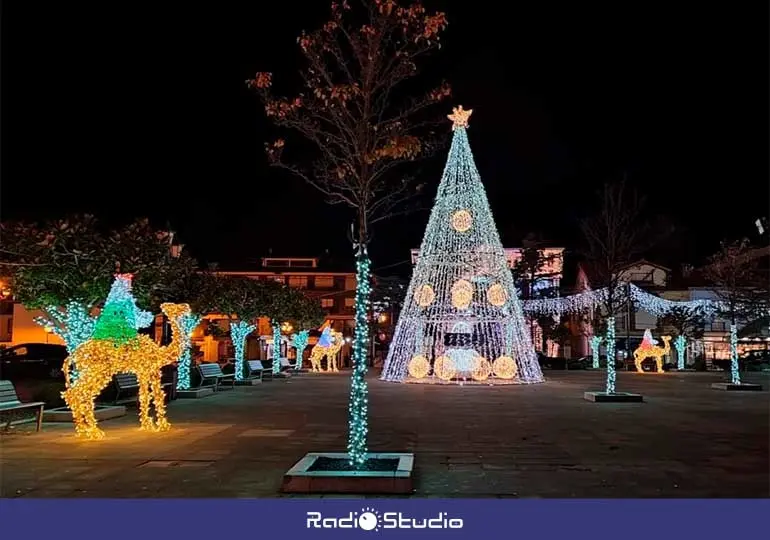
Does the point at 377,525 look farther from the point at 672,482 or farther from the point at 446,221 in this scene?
the point at 446,221

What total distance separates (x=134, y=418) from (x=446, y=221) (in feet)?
44.8

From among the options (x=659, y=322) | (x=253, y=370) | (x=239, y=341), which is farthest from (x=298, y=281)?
(x=239, y=341)

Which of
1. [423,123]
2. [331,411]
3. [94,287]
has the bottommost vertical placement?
[331,411]

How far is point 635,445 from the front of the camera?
11055 millimetres

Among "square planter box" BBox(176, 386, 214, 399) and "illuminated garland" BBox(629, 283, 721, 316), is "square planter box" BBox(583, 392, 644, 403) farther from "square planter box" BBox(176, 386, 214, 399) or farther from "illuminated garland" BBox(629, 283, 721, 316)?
"illuminated garland" BBox(629, 283, 721, 316)

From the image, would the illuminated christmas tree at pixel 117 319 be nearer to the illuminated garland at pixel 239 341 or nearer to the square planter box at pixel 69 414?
the square planter box at pixel 69 414

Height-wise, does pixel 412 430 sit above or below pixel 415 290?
below

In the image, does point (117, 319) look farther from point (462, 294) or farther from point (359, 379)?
point (462, 294)

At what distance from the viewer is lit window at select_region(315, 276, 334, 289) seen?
6581cm

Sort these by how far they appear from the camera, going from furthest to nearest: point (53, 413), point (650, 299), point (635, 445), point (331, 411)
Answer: point (650, 299)
point (331, 411)
point (53, 413)
point (635, 445)

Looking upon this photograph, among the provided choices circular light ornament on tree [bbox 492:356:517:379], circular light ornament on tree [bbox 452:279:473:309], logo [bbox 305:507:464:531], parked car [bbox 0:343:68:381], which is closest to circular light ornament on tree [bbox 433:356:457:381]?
circular light ornament on tree [bbox 492:356:517:379]

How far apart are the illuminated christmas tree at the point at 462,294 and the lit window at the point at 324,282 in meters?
39.3

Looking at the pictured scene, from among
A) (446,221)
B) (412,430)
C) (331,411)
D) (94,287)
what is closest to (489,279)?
(446,221)

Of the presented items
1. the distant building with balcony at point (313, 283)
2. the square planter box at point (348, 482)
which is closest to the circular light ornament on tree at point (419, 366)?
the square planter box at point (348, 482)
